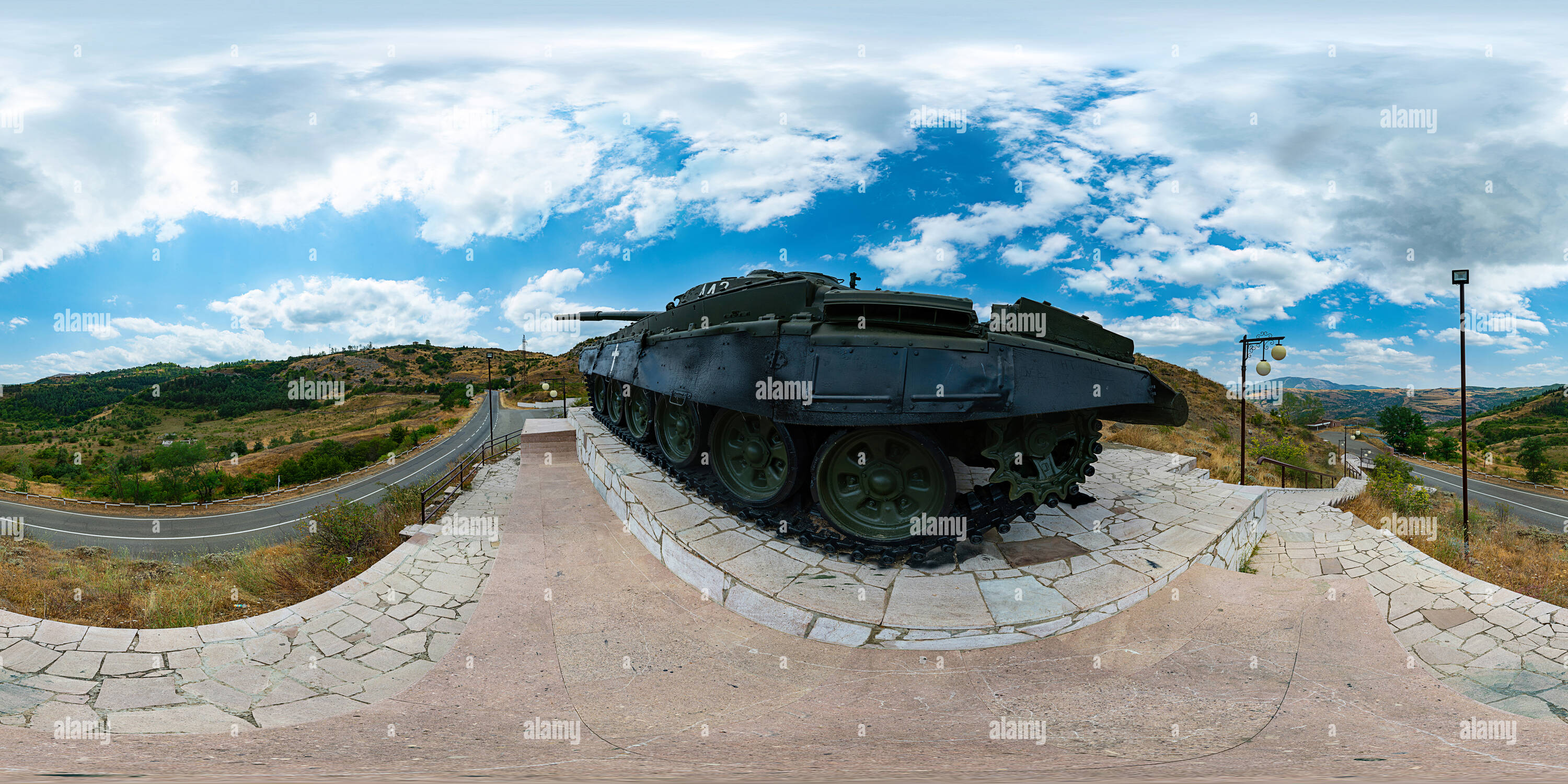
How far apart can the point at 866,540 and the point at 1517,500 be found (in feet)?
135

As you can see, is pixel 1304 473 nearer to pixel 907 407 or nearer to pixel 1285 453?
pixel 1285 453

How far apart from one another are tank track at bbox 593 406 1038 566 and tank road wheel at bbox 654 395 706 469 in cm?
90

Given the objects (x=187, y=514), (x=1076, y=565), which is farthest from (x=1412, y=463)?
(x=187, y=514)

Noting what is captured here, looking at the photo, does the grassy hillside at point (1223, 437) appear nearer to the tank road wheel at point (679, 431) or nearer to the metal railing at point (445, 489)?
the tank road wheel at point (679, 431)

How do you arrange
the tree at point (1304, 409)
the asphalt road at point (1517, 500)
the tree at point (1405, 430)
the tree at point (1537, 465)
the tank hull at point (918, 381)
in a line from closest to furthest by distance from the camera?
the tank hull at point (918, 381), the asphalt road at point (1517, 500), the tree at point (1537, 465), the tree at point (1304, 409), the tree at point (1405, 430)

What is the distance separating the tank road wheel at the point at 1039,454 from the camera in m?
5.32

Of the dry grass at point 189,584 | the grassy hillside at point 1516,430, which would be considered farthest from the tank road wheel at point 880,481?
the grassy hillside at point 1516,430

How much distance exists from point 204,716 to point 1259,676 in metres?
7.27

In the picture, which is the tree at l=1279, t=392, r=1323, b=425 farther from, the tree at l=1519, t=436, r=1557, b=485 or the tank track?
the tank track

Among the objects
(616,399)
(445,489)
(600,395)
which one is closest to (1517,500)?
(616,399)

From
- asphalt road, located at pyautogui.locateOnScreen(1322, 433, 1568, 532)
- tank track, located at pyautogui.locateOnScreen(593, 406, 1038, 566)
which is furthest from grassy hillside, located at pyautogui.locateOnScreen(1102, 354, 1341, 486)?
asphalt road, located at pyautogui.locateOnScreen(1322, 433, 1568, 532)

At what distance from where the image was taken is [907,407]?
194 inches

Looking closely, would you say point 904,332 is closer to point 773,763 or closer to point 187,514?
point 773,763

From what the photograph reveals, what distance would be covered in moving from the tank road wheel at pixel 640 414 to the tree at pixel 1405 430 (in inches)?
2466
